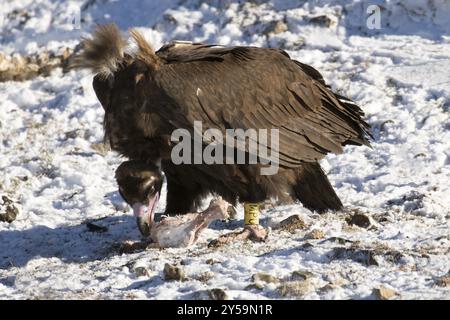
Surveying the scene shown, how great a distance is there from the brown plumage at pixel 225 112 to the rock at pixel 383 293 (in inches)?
78.5

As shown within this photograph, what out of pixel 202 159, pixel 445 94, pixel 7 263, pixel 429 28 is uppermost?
pixel 429 28

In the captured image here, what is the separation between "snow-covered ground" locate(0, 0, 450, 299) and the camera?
6152mm

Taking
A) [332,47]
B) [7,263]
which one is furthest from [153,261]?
[332,47]

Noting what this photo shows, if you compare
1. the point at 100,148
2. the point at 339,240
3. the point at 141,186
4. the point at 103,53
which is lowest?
the point at 339,240

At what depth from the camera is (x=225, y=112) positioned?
7328 millimetres

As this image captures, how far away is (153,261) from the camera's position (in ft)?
21.9

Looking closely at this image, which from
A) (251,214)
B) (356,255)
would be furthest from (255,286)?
(251,214)

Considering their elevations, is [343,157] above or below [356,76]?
below

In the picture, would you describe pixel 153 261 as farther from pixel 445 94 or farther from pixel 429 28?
pixel 429 28

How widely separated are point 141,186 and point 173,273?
1230 mm

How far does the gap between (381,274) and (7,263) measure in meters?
3.04

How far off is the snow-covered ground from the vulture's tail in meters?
0.12

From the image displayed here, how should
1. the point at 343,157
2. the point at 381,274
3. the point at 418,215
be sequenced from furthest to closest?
the point at 343,157 < the point at 418,215 < the point at 381,274

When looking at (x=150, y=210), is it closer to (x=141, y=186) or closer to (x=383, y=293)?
(x=141, y=186)
